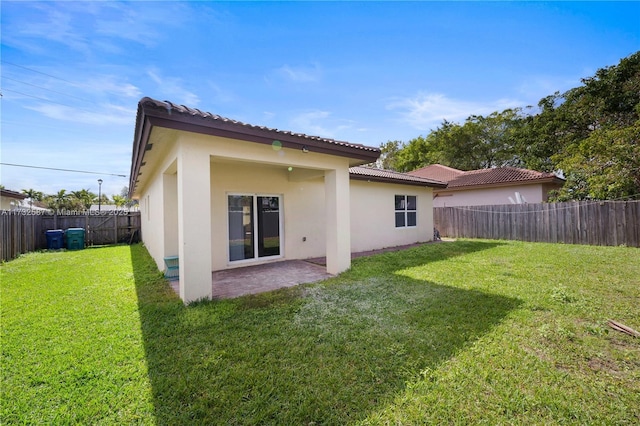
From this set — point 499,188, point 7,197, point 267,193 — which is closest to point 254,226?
point 267,193

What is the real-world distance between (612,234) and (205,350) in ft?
51.1

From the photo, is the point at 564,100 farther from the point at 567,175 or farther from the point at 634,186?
the point at 634,186

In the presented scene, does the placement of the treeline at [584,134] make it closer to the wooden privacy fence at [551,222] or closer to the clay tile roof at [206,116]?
the wooden privacy fence at [551,222]

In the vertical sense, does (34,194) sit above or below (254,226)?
above

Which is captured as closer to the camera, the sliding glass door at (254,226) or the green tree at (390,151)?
the sliding glass door at (254,226)

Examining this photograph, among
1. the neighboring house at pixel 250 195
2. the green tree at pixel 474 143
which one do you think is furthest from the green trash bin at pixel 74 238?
the green tree at pixel 474 143

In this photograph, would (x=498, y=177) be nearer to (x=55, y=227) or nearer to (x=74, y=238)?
(x=74, y=238)

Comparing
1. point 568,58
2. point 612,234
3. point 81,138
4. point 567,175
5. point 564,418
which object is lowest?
point 564,418

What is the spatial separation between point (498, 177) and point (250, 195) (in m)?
17.7

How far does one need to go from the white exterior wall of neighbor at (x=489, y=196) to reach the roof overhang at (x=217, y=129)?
607 inches

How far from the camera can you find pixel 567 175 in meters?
15.8

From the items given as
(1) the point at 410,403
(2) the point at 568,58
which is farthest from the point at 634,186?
(1) the point at 410,403

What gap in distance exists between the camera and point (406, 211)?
1308cm

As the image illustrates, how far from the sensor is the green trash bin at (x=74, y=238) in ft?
44.6
